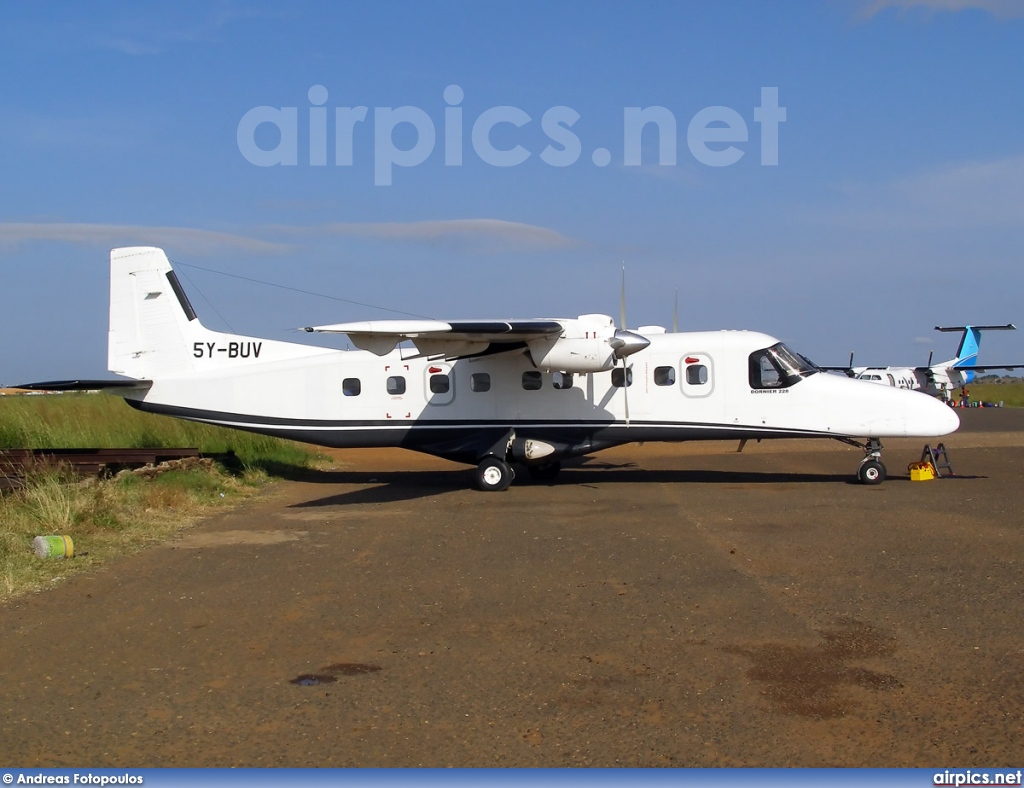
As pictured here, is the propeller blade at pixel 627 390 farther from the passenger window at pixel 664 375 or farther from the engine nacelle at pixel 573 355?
the engine nacelle at pixel 573 355

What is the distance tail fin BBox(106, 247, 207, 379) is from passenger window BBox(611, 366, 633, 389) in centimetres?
769

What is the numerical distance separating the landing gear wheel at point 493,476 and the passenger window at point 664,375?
3.05 metres

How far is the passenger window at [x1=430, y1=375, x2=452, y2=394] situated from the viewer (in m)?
16.8

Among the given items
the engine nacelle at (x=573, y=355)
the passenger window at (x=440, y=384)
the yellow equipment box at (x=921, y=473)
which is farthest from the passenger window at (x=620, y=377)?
the yellow equipment box at (x=921, y=473)

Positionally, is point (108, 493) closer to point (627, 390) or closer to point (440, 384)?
point (440, 384)

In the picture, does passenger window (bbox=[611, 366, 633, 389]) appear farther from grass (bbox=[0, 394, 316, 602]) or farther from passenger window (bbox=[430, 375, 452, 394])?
grass (bbox=[0, 394, 316, 602])

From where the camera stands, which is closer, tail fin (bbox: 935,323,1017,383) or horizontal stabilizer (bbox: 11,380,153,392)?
horizontal stabilizer (bbox: 11,380,153,392)

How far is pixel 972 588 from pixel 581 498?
294 inches

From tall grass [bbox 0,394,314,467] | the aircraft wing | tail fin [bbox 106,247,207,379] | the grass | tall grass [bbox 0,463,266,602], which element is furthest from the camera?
tall grass [bbox 0,394,314,467]

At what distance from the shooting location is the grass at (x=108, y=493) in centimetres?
955

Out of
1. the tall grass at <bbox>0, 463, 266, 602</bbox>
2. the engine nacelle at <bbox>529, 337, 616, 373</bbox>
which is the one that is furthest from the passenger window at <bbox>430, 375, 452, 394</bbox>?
the tall grass at <bbox>0, 463, 266, 602</bbox>

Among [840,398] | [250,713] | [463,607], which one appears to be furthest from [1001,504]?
[250,713]

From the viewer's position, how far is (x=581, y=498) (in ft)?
48.1

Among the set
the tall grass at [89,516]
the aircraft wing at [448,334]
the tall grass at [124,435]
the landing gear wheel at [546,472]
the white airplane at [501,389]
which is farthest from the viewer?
the tall grass at [124,435]
